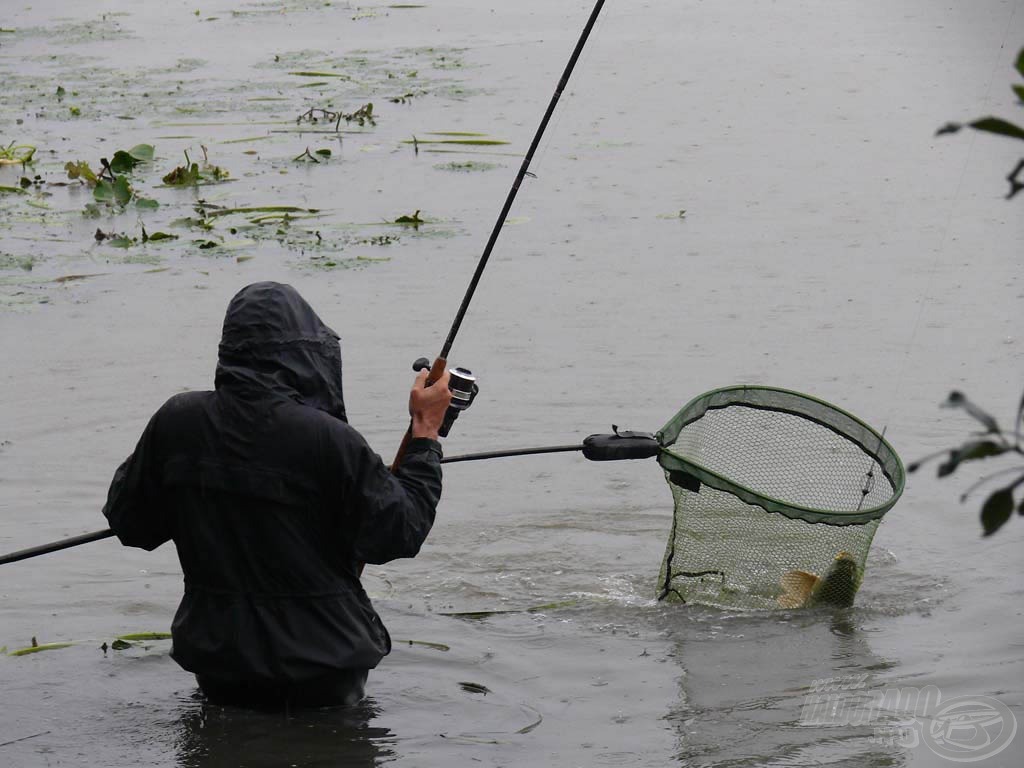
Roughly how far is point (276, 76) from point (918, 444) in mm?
9788

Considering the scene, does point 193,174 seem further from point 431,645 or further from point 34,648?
point 431,645

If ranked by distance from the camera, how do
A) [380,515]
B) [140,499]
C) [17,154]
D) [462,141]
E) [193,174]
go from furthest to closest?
[17,154] → [462,141] → [193,174] → [140,499] → [380,515]

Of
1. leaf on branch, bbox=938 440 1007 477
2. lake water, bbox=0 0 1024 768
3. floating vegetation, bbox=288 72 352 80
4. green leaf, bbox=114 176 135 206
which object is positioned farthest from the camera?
floating vegetation, bbox=288 72 352 80

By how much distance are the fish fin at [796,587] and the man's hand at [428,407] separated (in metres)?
1.73

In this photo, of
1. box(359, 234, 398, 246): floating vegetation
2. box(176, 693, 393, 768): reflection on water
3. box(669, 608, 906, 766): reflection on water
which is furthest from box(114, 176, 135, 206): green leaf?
box(176, 693, 393, 768): reflection on water

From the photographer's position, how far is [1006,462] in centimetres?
654

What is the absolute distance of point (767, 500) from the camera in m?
4.58

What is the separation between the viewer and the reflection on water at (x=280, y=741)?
153 inches

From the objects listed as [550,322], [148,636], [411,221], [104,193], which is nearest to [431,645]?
[148,636]

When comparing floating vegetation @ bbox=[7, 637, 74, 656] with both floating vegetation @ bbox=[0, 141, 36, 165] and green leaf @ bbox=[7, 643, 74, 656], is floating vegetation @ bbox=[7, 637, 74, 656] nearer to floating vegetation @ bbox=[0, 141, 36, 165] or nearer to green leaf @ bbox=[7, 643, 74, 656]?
green leaf @ bbox=[7, 643, 74, 656]

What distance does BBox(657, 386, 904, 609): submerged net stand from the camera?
15.5 ft

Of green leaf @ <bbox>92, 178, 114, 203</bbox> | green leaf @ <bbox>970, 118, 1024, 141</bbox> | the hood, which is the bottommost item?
green leaf @ <bbox>92, 178, 114, 203</bbox>

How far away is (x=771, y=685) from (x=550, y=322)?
390 centimetres

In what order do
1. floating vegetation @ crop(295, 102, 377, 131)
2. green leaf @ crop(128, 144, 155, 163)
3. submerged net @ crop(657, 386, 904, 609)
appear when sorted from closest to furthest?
submerged net @ crop(657, 386, 904, 609) < green leaf @ crop(128, 144, 155, 163) < floating vegetation @ crop(295, 102, 377, 131)
